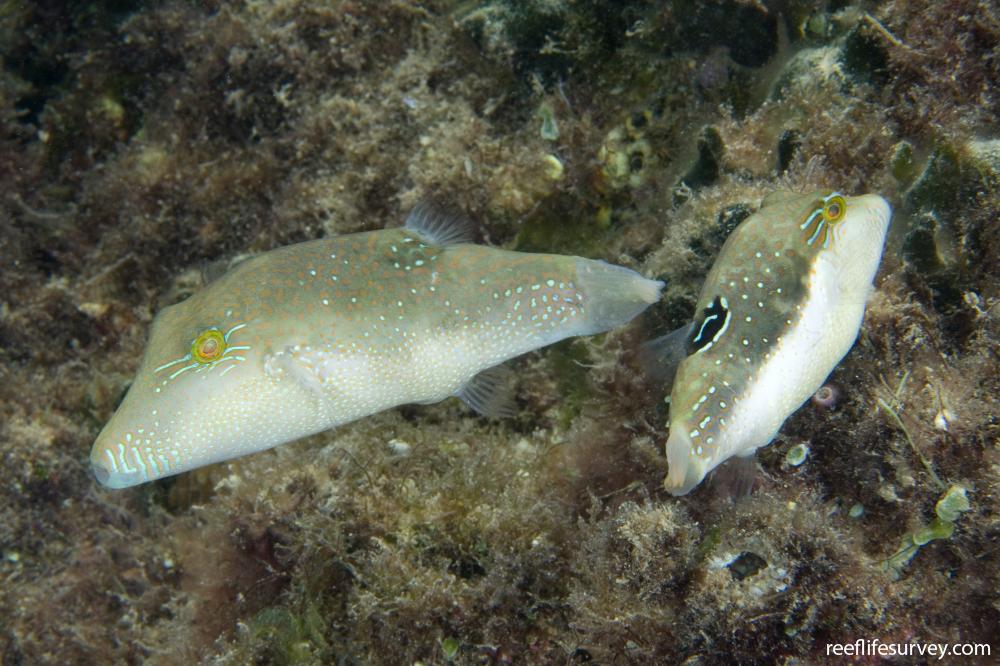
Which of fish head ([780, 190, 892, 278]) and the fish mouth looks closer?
the fish mouth

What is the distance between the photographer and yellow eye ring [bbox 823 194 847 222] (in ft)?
9.01

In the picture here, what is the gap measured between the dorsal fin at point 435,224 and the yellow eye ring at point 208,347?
124 cm

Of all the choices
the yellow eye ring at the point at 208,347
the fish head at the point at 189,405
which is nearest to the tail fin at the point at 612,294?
the fish head at the point at 189,405

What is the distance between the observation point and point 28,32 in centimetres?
537

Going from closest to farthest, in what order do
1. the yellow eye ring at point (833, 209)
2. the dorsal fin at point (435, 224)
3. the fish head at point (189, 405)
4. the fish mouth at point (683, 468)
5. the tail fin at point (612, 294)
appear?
the fish mouth at point (683, 468) → the yellow eye ring at point (833, 209) → the fish head at point (189, 405) → the tail fin at point (612, 294) → the dorsal fin at point (435, 224)

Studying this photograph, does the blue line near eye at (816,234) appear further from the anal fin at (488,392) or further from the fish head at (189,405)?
the fish head at (189,405)

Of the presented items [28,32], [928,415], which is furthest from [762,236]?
[28,32]

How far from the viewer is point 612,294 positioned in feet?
10.8

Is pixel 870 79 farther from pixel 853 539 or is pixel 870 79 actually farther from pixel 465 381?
pixel 465 381

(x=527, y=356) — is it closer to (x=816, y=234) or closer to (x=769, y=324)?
(x=769, y=324)

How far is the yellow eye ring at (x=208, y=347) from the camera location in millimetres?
3039

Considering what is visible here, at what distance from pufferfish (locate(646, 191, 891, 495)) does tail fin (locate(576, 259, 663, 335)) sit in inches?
17.4

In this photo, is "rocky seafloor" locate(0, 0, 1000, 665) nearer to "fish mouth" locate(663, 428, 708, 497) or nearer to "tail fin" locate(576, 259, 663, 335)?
"tail fin" locate(576, 259, 663, 335)

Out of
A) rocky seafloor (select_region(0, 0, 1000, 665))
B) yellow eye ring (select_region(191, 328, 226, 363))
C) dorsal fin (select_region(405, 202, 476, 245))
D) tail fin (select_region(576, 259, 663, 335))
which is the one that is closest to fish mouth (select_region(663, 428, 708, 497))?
rocky seafloor (select_region(0, 0, 1000, 665))
